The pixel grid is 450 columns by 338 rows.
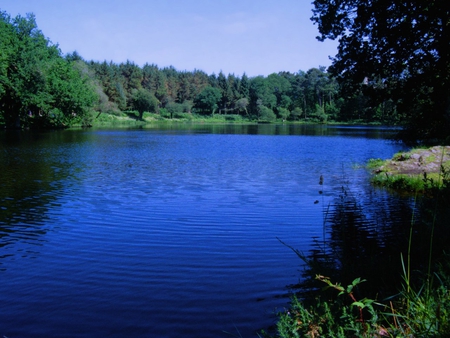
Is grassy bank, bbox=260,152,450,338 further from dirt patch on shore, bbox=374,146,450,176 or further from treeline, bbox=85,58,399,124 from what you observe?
treeline, bbox=85,58,399,124

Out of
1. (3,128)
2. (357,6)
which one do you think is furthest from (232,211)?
(3,128)

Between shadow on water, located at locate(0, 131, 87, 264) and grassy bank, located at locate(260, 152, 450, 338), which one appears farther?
shadow on water, located at locate(0, 131, 87, 264)

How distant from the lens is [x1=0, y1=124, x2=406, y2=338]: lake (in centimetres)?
586

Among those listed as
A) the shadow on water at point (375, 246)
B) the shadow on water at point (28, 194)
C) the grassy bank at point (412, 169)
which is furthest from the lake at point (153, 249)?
the grassy bank at point (412, 169)

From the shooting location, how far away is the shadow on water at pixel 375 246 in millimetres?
5799

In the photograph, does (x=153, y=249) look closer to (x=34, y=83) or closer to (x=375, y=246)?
(x=375, y=246)

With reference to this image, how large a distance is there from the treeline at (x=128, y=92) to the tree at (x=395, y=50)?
1097 millimetres

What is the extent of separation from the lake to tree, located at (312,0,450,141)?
386 cm

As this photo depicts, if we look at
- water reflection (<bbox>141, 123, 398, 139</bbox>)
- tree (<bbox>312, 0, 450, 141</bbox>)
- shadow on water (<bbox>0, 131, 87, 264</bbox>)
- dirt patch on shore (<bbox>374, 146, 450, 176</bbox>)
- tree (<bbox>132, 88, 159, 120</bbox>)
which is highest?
tree (<bbox>132, 88, 159, 120</bbox>)

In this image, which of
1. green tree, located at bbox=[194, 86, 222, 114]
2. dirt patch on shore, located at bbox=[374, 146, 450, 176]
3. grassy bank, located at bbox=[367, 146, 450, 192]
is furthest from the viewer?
green tree, located at bbox=[194, 86, 222, 114]

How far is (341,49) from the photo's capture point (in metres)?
15.8

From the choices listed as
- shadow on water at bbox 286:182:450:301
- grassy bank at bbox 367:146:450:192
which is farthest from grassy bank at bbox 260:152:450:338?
grassy bank at bbox 367:146:450:192

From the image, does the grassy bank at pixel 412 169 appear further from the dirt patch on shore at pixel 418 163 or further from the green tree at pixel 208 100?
the green tree at pixel 208 100

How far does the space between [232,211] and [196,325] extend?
7588mm
